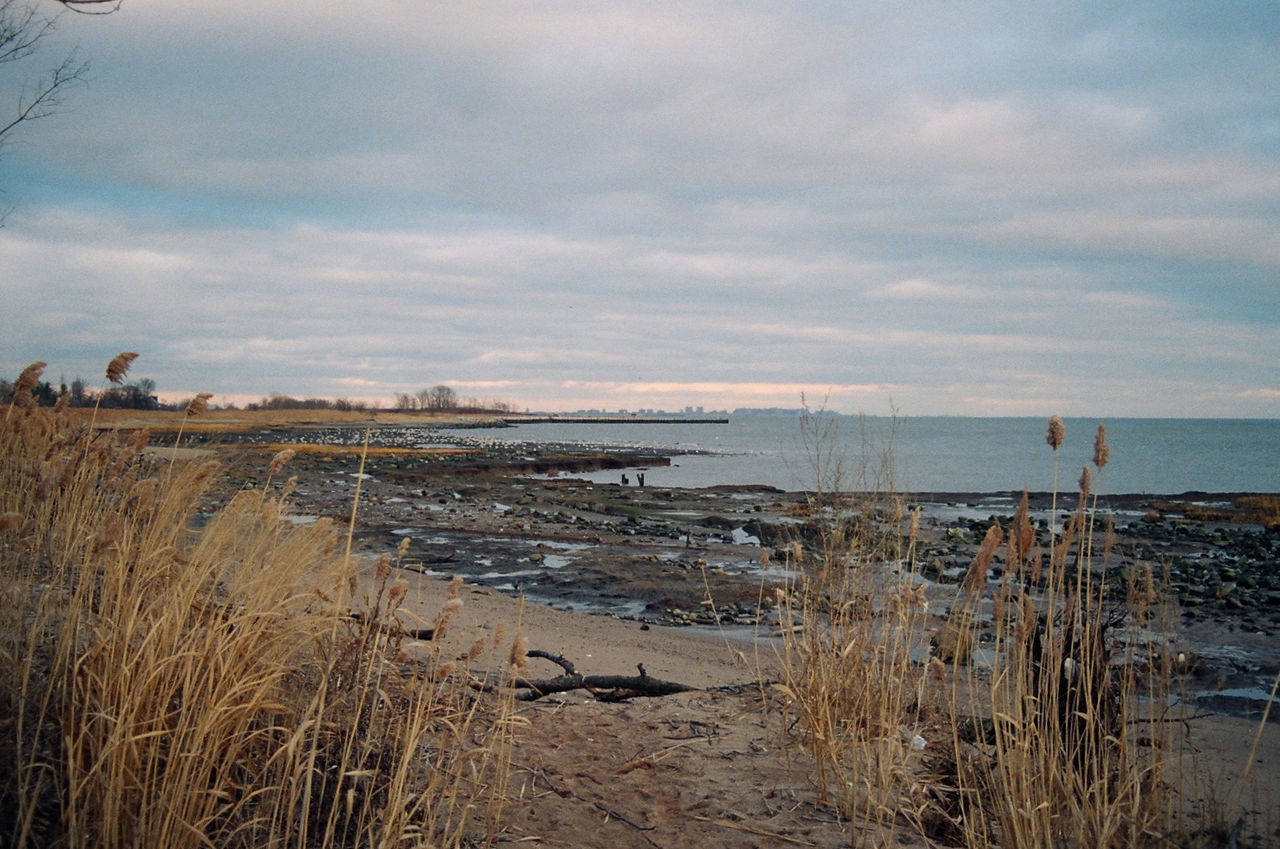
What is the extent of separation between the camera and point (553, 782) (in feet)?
12.0

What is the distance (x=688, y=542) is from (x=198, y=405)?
14083 millimetres

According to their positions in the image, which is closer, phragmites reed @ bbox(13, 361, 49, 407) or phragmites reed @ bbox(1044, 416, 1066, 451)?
phragmites reed @ bbox(1044, 416, 1066, 451)

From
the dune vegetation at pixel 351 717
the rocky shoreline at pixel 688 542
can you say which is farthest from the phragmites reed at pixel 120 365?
the rocky shoreline at pixel 688 542

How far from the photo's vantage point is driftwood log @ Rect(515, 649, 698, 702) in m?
4.80

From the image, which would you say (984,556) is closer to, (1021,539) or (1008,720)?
(1021,539)

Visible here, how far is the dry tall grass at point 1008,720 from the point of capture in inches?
112

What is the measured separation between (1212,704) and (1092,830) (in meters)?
5.36

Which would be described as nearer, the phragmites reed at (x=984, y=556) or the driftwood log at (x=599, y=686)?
the phragmites reed at (x=984, y=556)

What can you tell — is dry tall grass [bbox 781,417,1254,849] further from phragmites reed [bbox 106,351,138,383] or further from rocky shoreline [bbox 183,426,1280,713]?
phragmites reed [bbox 106,351,138,383]

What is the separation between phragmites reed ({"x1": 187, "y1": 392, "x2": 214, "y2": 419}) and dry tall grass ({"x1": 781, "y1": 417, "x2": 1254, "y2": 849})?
2.89 m

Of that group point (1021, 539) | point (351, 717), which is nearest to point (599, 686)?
point (351, 717)

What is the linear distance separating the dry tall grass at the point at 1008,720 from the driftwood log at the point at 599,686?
0.94m

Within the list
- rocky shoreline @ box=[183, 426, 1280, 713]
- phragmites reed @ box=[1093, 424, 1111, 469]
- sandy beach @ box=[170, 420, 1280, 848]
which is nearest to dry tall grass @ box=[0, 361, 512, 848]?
sandy beach @ box=[170, 420, 1280, 848]

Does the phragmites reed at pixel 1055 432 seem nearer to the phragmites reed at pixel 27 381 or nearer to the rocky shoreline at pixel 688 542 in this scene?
the rocky shoreline at pixel 688 542
